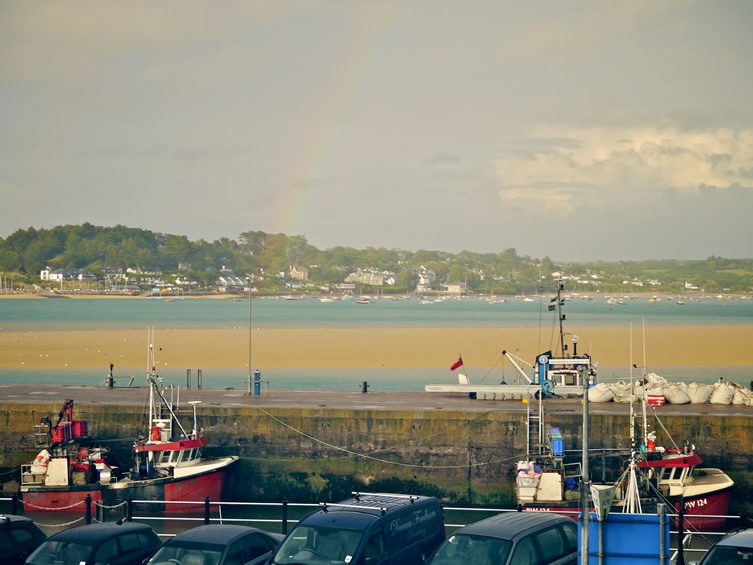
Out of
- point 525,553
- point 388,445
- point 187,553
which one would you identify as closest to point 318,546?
point 187,553

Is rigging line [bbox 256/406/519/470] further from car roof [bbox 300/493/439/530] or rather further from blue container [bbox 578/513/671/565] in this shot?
blue container [bbox 578/513/671/565]

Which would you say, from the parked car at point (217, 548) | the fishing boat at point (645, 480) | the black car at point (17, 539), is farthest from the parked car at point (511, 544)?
the fishing boat at point (645, 480)

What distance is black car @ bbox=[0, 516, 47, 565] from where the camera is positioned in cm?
1944

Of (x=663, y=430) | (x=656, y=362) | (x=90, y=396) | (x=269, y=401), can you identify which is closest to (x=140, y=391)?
(x=90, y=396)

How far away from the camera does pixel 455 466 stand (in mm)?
36656

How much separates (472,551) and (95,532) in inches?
295

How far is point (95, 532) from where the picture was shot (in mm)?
19188

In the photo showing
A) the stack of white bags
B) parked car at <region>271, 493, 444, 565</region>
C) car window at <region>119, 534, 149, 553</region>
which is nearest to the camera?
parked car at <region>271, 493, 444, 565</region>

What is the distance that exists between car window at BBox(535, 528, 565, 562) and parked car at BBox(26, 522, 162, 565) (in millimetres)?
7827

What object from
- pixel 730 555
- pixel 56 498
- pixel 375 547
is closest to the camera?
pixel 730 555

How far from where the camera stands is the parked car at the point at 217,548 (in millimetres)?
17812

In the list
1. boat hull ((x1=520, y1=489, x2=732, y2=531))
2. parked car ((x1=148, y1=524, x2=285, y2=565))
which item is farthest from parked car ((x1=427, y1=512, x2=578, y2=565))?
boat hull ((x1=520, y1=489, x2=732, y2=531))

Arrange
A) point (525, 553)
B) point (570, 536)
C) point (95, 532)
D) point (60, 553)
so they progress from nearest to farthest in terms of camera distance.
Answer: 1. point (525, 553)
2. point (60, 553)
3. point (570, 536)
4. point (95, 532)

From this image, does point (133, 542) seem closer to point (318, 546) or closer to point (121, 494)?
point (318, 546)
